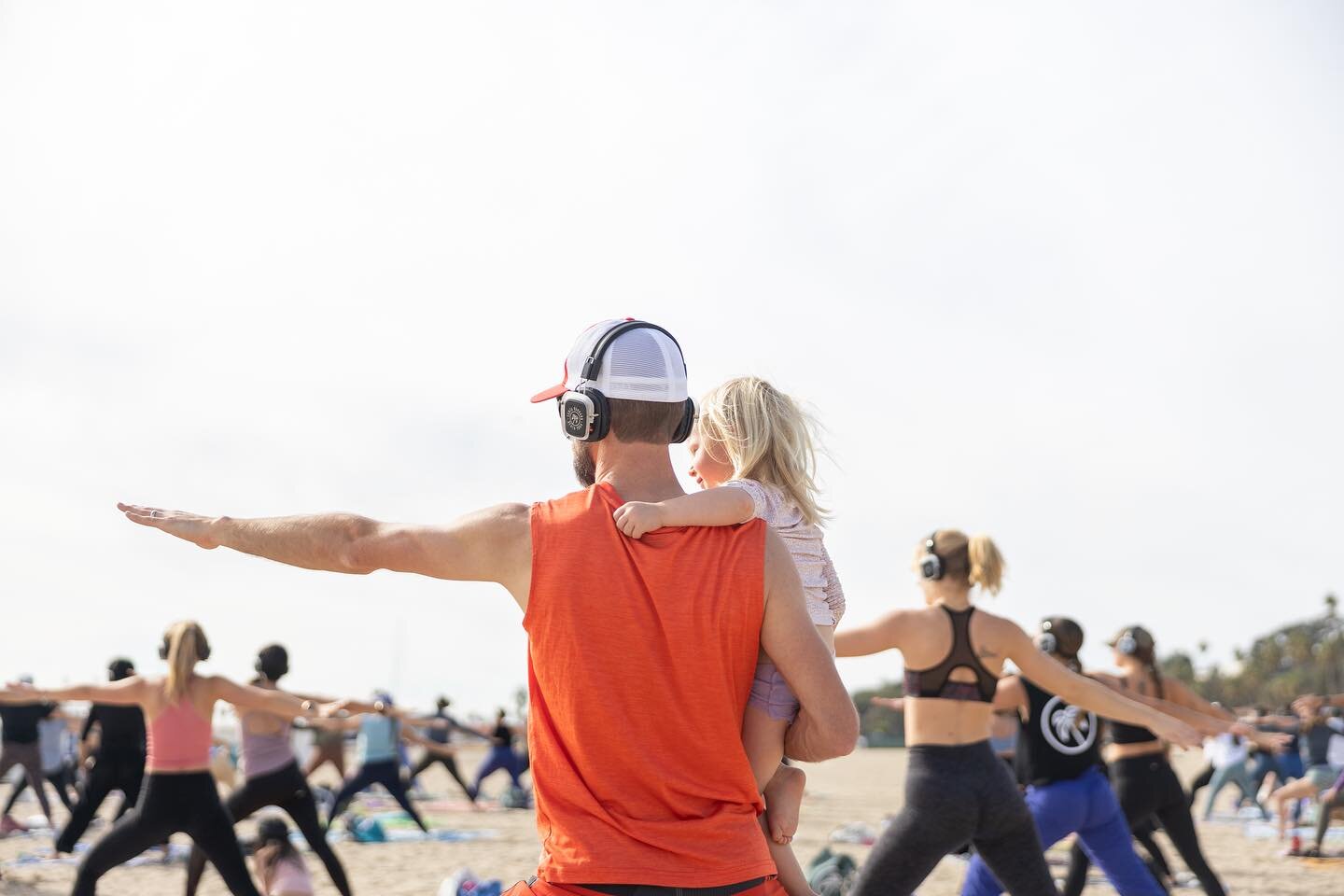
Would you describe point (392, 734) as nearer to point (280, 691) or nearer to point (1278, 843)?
point (280, 691)

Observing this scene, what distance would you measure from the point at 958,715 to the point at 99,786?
856 cm

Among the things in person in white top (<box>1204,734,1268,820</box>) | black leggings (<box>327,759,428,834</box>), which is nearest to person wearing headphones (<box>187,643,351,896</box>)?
black leggings (<box>327,759,428,834</box>)

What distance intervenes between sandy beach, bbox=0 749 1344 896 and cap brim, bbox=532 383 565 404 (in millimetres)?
7896

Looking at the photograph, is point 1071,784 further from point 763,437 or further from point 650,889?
point 650,889

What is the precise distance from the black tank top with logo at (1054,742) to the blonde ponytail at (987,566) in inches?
63.7

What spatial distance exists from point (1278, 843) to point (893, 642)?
11724mm

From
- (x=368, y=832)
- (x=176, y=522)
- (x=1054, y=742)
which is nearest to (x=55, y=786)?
(x=368, y=832)

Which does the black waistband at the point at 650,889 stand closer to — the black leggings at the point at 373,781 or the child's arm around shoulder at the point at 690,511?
the child's arm around shoulder at the point at 690,511

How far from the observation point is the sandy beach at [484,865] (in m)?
11.6

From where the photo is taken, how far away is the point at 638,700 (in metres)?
2.62

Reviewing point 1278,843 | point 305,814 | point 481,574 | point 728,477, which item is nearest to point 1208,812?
point 1278,843

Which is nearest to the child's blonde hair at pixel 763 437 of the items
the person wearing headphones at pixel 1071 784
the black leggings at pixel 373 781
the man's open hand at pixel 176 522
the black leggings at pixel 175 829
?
the man's open hand at pixel 176 522

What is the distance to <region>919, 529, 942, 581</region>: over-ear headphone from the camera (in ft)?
20.9

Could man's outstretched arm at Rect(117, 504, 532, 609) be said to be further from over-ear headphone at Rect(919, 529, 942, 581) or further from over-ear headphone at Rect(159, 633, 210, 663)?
over-ear headphone at Rect(159, 633, 210, 663)
